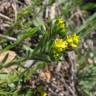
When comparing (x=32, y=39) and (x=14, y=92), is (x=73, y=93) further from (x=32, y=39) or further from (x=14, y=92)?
(x=14, y=92)

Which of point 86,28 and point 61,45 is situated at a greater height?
point 86,28

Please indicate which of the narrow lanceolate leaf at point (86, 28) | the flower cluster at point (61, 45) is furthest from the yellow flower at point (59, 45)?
the narrow lanceolate leaf at point (86, 28)

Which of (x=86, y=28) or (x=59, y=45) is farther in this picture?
(x=86, y=28)

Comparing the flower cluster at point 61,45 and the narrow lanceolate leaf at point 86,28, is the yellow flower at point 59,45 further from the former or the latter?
the narrow lanceolate leaf at point 86,28

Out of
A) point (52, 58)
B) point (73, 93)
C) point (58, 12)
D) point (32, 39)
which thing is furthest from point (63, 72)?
point (52, 58)

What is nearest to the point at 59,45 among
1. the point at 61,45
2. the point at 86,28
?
the point at 61,45

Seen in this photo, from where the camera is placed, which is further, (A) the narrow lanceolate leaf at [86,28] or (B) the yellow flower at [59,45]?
(A) the narrow lanceolate leaf at [86,28]

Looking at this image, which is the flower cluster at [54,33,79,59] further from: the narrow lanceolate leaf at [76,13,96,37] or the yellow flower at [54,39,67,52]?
the narrow lanceolate leaf at [76,13,96,37]

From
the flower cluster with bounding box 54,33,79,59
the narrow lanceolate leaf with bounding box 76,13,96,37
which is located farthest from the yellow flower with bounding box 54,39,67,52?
the narrow lanceolate leaf with bounding box 76,13,96,37

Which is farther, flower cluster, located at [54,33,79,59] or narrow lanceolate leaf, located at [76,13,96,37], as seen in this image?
narrow lanceolate leaf, located at [76,13,96,37]

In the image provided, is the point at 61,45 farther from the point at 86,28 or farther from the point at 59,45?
the point at 86,28

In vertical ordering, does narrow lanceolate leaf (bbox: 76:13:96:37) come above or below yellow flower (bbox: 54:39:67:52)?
above
